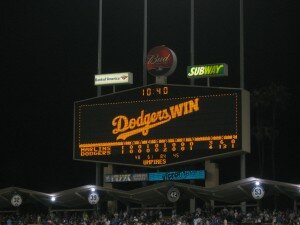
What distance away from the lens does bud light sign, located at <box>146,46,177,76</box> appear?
38844 millimetres

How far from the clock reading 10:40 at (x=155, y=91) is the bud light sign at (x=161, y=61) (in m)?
0.87

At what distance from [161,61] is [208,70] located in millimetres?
2535

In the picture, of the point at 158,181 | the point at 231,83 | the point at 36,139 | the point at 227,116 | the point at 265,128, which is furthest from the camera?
the point at 36,139

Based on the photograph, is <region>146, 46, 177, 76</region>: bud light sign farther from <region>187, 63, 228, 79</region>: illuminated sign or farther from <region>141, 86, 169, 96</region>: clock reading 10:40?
<region>187, 63, 228, 79</region>: illuminated sign

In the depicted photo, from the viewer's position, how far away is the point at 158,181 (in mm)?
39094

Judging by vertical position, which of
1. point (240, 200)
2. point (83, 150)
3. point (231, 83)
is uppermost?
point (231, 83)

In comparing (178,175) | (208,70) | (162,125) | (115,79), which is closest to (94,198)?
(178,175)

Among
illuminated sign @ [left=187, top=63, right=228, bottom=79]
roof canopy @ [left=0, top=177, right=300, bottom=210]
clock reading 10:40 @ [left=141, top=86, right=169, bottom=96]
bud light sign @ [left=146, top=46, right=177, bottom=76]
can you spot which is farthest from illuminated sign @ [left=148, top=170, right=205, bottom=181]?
bud light sign @ [left=146, top=46, right=177, bottom=76]

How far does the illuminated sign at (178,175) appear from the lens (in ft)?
124

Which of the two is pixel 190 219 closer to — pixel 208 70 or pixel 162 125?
pixel 162 125

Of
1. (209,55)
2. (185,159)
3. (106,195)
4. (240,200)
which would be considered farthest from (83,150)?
(209,55)

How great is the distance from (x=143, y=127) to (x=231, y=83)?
31.3m

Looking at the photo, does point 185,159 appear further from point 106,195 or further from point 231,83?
point 231,83

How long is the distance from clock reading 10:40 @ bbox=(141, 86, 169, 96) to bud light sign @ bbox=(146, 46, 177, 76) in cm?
87
